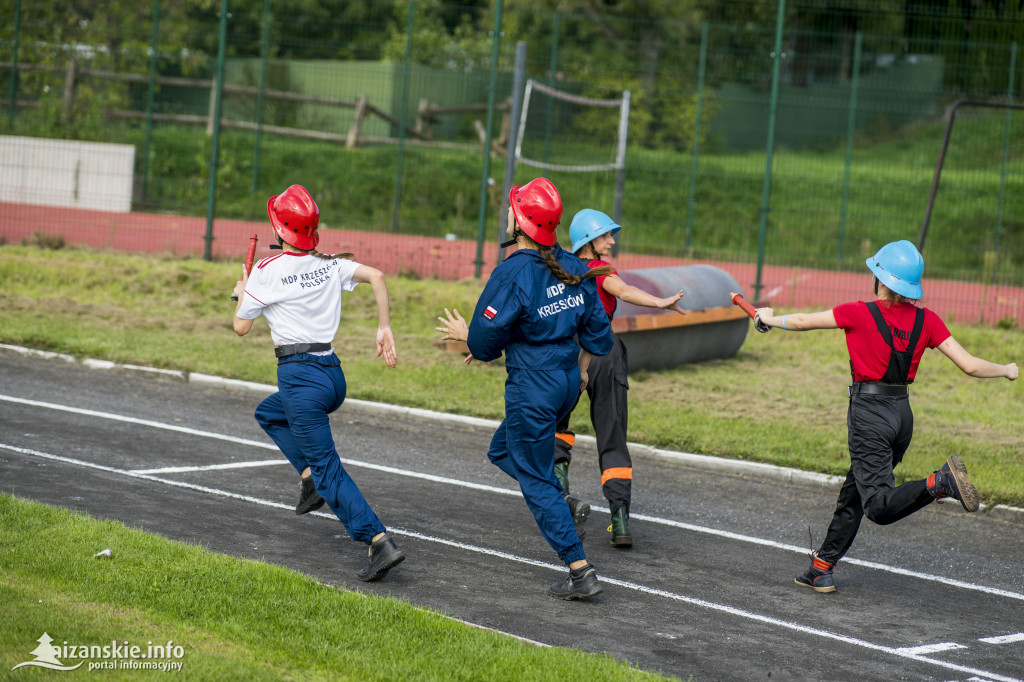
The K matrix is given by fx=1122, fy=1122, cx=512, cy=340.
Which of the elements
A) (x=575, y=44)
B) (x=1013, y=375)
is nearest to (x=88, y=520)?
(x=1013, y=375)

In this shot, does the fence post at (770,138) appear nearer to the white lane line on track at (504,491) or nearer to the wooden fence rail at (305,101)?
the wooden fence rail at (305,101)

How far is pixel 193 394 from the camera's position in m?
10.7

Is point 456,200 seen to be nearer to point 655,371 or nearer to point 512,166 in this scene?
point 512,166

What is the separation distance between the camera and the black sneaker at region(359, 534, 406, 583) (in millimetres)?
5672

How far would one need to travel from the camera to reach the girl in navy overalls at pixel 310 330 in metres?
5.77

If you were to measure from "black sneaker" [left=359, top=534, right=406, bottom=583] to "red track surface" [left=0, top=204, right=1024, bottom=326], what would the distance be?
11.5 meters

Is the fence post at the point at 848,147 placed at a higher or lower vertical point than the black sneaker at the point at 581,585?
higher

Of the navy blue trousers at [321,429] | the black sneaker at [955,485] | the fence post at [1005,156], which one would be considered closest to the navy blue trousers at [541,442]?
the navy blue trousers at [321,429]

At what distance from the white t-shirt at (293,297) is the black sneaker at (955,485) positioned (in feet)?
10.4

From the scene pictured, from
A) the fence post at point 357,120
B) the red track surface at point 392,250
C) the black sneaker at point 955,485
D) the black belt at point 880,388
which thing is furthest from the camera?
the fence post at point 357,120

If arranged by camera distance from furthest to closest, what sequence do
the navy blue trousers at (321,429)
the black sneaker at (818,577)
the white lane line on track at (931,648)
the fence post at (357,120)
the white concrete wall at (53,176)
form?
the fence post at (357,120) < the white concrete wall at (53,176) < the black sneaker at (818,577) < the navy blue trousers at (321,429) < the white lane line on track at (931,648)

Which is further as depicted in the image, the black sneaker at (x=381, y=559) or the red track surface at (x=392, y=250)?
the red track surface at (x=392, y=250)

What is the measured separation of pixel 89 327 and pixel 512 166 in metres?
5.51

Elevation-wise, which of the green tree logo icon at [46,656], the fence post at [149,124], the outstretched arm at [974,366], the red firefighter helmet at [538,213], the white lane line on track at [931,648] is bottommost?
the white lane line on track at [931,648]
